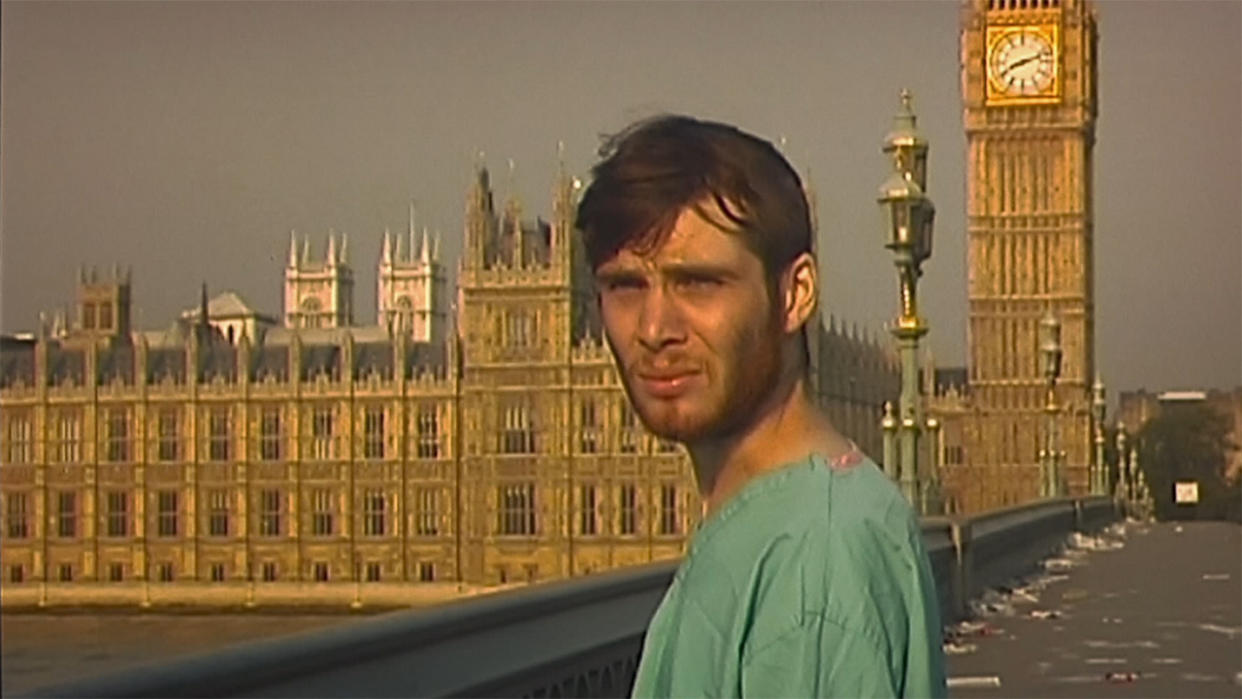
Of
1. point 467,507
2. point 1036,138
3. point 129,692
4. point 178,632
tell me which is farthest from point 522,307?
point 129,692

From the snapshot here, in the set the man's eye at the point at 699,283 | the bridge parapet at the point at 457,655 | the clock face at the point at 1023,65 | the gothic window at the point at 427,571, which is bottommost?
the gothic window at the point at 427,571

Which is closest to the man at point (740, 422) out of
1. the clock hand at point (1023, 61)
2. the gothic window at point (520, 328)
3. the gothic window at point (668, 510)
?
the gothic window at point (668, 510)

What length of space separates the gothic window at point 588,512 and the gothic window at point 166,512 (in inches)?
325

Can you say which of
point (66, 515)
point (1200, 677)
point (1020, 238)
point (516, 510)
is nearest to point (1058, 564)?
point (1200, 677)

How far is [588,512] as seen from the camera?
1834 inches

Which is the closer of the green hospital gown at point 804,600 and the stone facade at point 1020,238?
the green hospital gown at point 804,600

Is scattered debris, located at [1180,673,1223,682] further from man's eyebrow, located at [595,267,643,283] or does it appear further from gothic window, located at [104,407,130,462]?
gothic window, located at [104,407,130,462]

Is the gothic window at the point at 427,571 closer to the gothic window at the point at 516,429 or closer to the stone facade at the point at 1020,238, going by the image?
the gothic window at the point at 516,429

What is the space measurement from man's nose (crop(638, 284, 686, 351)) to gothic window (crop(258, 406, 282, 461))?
42.4 meters

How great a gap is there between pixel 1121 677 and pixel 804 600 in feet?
16.3

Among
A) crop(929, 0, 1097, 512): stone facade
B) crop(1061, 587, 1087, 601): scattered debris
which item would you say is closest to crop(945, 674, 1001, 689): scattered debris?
crop(1061, 587, 1087, 601): scattered debris

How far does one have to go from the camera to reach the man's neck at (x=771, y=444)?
101cm

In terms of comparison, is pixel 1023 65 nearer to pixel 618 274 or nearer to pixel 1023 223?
pixel 1023 223

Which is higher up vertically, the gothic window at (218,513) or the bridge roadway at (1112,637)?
the bridge roadway at (1112,637)
